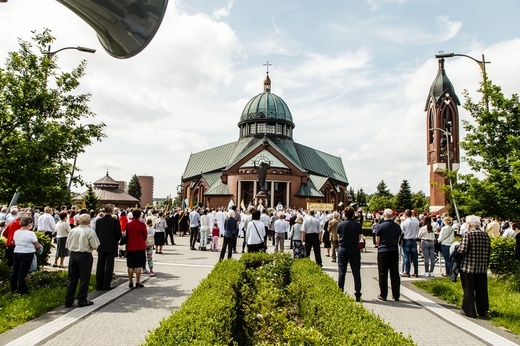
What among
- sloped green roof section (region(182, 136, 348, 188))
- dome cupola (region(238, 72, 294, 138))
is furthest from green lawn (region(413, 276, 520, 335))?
dome cupola (region(238, 72, 294, 138))

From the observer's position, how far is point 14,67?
9750 millimetres

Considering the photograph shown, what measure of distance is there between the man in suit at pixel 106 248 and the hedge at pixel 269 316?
2.85 metres

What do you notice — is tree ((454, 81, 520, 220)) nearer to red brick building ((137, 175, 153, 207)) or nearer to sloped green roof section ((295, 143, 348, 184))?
sloped green roof section ((295, 143, 348, 184))

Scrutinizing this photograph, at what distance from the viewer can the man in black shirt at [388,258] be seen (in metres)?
8.88

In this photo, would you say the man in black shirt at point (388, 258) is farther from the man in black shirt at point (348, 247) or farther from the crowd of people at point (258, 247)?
the man in black shirt at point (348, 247)

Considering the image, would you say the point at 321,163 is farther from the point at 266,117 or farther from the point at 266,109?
the point at 266,109

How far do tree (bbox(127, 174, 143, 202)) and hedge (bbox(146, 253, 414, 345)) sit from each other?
109 meters

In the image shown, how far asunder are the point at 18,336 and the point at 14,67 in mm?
6794

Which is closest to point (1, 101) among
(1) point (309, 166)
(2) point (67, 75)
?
(2) point (67, 75)

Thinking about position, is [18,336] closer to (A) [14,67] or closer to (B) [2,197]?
(B) [2,197]

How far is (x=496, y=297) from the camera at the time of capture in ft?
29.8

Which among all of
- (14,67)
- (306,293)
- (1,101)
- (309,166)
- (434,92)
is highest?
(434,92)

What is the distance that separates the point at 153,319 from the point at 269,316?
227cm

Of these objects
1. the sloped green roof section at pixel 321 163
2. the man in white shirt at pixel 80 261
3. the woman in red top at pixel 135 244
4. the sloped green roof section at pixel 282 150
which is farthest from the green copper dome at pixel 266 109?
the man in white shirt at pixel 80 261
